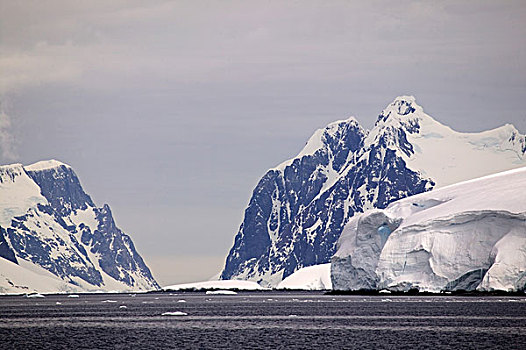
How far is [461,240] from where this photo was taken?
161 metres

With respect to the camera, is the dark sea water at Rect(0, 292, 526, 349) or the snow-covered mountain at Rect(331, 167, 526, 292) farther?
the snow-covered mountain at Rect(331, 167, 526, 292)

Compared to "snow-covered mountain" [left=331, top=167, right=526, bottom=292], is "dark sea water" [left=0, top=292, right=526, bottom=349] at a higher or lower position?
lower

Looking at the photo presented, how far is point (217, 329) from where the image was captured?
99625 millimetres

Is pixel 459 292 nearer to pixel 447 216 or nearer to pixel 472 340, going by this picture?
pixel 447 216

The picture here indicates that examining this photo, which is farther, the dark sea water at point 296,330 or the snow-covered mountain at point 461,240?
the snow-covered mountain at point 461,240

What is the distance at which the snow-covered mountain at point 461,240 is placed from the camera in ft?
492

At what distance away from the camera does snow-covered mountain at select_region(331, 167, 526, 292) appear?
150 meters

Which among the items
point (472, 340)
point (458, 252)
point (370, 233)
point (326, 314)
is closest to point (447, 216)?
point (458, 252)

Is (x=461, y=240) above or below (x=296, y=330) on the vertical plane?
above

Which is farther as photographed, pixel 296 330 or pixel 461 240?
pixel 461 240

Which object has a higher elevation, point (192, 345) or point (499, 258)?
point (499, 258)

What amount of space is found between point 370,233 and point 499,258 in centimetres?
4383

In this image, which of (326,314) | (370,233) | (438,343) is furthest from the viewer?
(370,233)

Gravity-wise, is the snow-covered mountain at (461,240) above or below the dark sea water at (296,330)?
above
